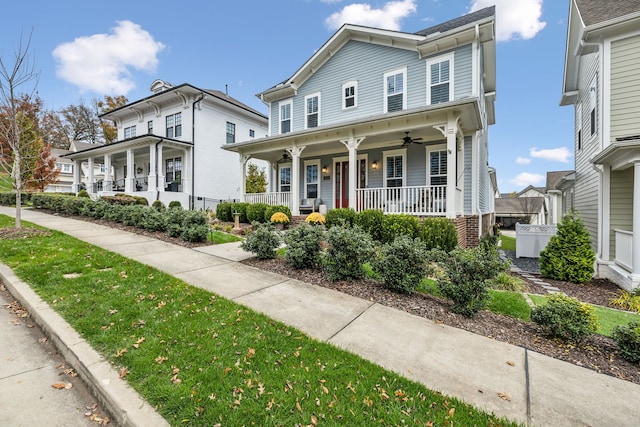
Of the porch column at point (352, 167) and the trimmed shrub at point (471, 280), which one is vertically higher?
the porch column at point (352, 167)

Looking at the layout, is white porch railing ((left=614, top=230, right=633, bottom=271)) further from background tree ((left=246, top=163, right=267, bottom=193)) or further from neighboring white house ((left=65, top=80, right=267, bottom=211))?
background tree ((left=246, top=163, right=267, bottom=193))

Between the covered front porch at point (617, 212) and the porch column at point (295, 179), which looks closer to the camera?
the covered front porch at point (617, 212)

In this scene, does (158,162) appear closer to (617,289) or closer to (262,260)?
(262,260)

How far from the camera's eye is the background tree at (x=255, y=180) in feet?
63.7

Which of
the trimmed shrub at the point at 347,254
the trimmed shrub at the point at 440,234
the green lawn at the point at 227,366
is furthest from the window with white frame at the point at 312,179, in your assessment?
the green lawn at the point at 227,366

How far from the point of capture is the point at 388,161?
462 inches

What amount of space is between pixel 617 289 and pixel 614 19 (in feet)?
21.3

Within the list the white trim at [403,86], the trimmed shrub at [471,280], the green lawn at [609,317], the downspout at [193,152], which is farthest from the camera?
the downspout at [193,152]

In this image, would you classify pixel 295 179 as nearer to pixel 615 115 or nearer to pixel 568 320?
pixel 568 320

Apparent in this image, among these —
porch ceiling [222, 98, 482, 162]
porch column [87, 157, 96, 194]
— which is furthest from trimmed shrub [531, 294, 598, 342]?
porch column [87, 157, 96, 194]

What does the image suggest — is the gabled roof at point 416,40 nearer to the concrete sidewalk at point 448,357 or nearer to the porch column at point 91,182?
the concrete sidewalk at point 448,357

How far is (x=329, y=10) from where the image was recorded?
1605 cm

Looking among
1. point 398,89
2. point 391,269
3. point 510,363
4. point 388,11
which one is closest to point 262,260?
point 391,269

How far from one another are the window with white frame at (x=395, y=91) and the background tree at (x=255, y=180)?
35.3 feet
